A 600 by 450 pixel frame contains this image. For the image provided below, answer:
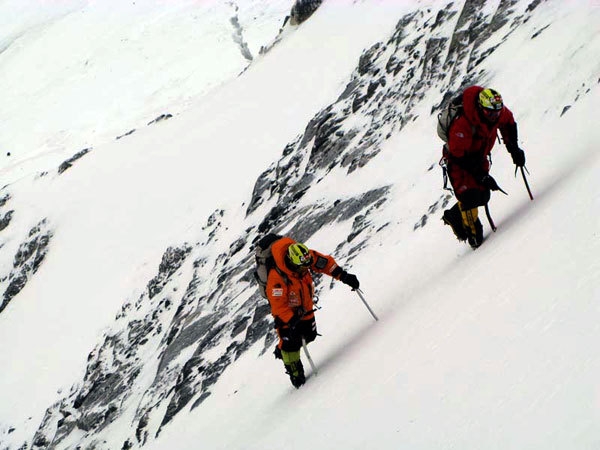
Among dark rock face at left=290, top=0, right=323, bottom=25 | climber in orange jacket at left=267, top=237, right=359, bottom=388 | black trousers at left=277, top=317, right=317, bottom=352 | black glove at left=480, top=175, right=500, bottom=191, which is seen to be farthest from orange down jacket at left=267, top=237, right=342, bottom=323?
dark rock face at left=290, top=0, right=323, bottom=25

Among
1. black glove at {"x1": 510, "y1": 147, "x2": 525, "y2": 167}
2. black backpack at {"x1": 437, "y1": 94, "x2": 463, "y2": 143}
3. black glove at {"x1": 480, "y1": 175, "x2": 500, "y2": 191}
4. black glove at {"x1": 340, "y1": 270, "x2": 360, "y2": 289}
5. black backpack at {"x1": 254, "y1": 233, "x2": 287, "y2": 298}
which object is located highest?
black backpack at {"x1": 437, "y1": 94, "x2": 463, "y2": 143}

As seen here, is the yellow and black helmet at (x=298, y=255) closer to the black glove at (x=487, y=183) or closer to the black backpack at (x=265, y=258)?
the black backpack at (x=265, y=258)

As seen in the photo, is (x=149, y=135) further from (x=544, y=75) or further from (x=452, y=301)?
(x=452, y=301)

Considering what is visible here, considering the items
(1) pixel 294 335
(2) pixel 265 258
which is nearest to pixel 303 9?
(2) pixel 265 258

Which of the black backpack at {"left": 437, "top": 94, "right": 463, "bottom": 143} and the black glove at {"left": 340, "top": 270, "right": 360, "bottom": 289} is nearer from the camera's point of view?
the black backpack at {"left": 437, "top": 94, "right": 463, "bottom": 143}

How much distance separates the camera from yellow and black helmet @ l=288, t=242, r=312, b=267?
8.91m

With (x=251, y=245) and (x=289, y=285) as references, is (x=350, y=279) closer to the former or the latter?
(x=289, y=285)

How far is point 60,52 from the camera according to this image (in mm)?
87250

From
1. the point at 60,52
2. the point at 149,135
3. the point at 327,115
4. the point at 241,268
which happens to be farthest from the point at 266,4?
the point at 241,268

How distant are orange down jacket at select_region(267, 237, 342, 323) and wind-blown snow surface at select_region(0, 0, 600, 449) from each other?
2.96ft

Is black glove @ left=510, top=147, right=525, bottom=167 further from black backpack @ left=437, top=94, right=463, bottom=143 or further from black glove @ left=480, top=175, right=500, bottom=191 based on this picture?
black backpack @ left=437, top=94, right=463, bottom=143

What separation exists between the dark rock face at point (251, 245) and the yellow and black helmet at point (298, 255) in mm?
4331

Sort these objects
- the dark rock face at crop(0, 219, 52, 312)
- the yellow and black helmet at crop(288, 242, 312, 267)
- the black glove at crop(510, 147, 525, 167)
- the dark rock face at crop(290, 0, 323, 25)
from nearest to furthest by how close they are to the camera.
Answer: the yellow and black helmet at crop(288, 242, 312, 267) < the black glove at crop(510, 147, 525, 167) < the dark rock face at crop(0, 219, 52, 312) < the dark rock face at crop(290, 0, 323, 25)

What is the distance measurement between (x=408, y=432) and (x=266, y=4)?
76.9 metres
